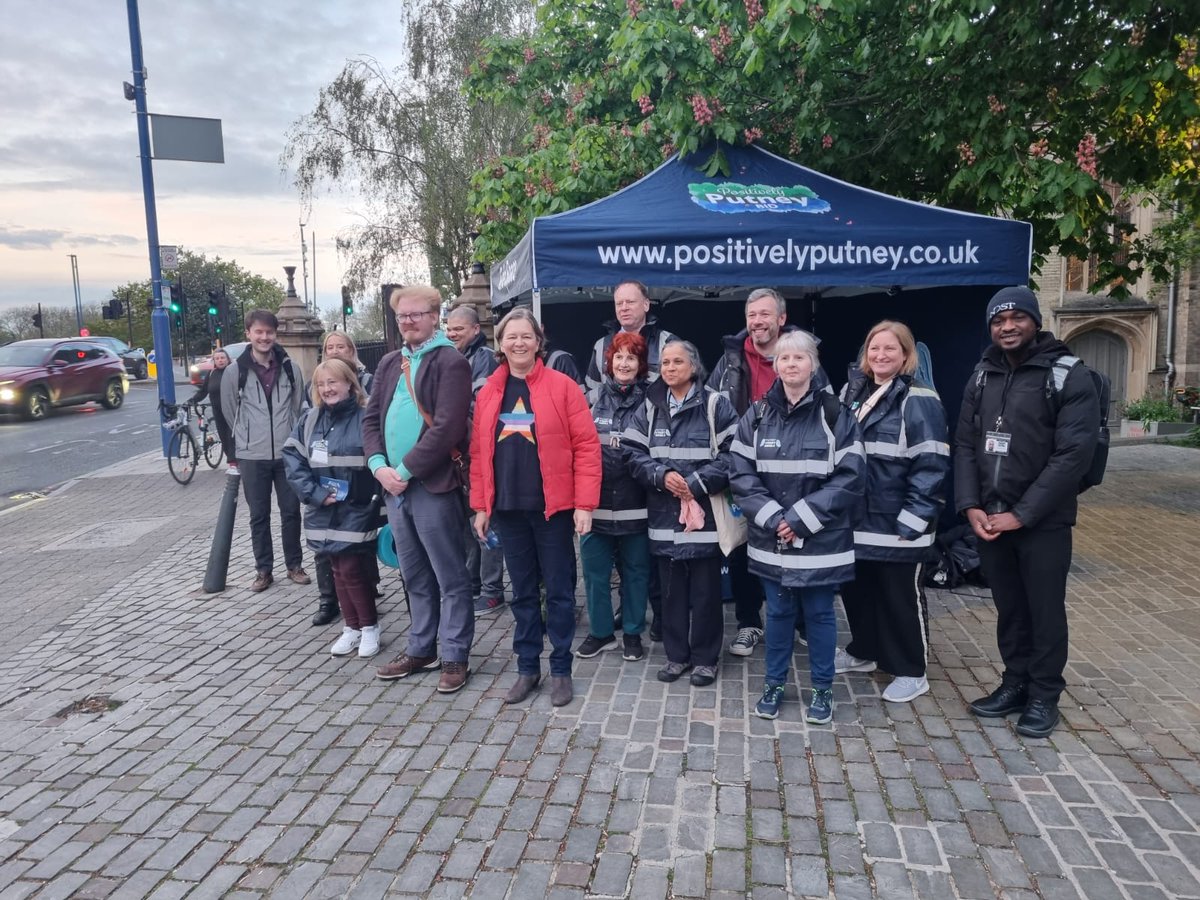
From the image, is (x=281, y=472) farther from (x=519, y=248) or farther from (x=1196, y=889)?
(x=1196, y=889)

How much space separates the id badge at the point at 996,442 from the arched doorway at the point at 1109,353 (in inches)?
974

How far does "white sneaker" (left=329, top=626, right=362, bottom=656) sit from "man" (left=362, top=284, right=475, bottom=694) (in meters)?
0.57

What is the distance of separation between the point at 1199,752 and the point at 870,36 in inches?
239

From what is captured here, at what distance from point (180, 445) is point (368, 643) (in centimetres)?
865

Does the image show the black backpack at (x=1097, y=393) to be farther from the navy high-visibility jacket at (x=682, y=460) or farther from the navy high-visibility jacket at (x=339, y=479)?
the navy high-visibility jacket at (x=339, y=479)

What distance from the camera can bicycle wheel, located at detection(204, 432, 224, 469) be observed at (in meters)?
12.5

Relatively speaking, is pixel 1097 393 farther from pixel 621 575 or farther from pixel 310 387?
pixel 310 387

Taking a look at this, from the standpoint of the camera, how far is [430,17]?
803 inches

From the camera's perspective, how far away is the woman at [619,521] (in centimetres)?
456

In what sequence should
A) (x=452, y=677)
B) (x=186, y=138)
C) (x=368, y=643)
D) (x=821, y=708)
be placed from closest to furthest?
(x=821, y=708) < (x=452, y=677) < (x=368, y=643) < (x=186, y=138)

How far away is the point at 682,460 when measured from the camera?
4.34 metres

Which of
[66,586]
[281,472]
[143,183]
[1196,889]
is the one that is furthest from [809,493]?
[143,183]

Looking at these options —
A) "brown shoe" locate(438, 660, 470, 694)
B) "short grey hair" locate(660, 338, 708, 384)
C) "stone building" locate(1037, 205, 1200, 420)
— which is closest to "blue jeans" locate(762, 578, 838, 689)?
"short grey hair" locate(660, 338, 708, 384)

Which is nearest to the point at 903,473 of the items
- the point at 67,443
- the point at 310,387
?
the point at 310,387
